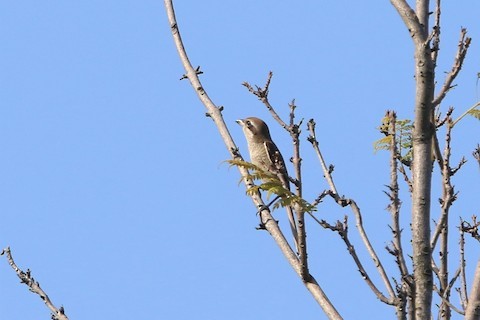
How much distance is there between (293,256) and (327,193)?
631 millimetres

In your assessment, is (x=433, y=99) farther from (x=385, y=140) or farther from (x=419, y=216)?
(x=385, y=140)

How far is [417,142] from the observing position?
461 cm

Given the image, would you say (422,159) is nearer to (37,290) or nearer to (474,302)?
(474,302)

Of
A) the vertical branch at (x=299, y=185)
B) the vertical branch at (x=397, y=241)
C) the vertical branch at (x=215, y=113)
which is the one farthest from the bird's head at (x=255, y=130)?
the vertical branch at (x=397, y=241)

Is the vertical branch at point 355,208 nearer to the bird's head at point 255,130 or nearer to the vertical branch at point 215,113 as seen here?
the vertical branch at point 215,113

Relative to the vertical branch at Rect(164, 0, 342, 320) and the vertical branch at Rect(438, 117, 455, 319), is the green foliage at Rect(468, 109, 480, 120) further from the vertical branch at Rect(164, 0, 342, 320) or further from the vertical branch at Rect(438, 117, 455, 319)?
the vertical branch at Rect(164, 0, 342, 320)

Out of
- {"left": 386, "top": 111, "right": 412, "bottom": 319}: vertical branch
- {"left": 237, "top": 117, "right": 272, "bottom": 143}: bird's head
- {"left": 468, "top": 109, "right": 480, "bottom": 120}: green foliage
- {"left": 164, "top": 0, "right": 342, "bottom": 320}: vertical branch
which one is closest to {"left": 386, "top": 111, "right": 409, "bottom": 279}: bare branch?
{"left": 386, "top": 111, "right": 412, "bottom": 319}: vertical branch

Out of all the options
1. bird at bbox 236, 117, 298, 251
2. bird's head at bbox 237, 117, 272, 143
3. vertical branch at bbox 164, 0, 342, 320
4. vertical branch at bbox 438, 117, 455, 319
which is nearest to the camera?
vertical branch at bbox 438, 117, 455, 319

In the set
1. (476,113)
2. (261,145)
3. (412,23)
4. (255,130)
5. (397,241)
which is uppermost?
(255,130)

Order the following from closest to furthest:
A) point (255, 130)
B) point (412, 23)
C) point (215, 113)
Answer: point (412, 23)
point (215, 113)
point (255, 130)

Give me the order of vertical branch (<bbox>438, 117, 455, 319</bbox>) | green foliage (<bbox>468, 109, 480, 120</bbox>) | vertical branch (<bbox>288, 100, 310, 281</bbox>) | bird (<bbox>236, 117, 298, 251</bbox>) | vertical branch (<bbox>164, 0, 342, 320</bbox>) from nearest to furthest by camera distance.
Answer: vertical branch (<bbox>288, 100, 310, 281</bbox>) < vertical branch (<bbox>438, 117, 455, 319</bbox>) < vertical branch (<bbox>164, 0, 342, 320</bbox>) < green foliage (<bbox>468, 109, 480, 120</bbox>) < bird (<bbox>236, 117, 298, 251</bbox>)

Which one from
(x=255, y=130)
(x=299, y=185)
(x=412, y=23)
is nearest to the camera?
(x=412, y=23)

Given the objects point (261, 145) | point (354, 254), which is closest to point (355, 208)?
point (354, 254)

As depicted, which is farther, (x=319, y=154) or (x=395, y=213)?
(x=319, y=154)
